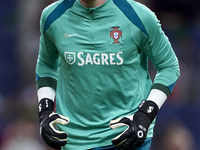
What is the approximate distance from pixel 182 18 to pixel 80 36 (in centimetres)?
350

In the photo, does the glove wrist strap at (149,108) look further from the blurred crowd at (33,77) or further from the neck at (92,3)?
the blurred crowd at (33,77)

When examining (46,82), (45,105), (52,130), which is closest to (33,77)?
(46,82)

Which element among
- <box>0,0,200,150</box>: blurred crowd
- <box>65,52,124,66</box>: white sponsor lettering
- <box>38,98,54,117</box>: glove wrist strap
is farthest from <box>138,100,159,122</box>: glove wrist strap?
<box>0,0,200,150</box>: blurred crowd

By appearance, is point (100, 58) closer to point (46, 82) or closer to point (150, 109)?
point (150, 109)

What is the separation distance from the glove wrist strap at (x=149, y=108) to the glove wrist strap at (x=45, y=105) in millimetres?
492

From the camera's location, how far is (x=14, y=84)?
215 inches

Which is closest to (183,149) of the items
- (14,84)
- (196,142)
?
(196,142)

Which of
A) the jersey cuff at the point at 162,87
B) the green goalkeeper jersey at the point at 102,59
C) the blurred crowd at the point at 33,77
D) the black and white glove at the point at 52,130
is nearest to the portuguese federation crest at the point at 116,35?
the green goalkeeper jersey at the point at 102,59

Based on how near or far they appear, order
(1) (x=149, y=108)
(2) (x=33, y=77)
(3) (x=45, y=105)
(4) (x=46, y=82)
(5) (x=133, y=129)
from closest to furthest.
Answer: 1. (5) (x=133, y=129)
2. (1) (x=149, y=108)
3. (3) (x=45, y=105)
4. (4) (x=46, y=82)
5. (2) (x=33, y=77)

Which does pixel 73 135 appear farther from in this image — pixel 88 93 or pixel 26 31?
pixel 26 31

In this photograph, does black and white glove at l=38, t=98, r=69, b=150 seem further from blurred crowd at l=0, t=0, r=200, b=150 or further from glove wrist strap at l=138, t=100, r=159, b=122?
blurred crowd at l=0, t=0, r=200, b=150

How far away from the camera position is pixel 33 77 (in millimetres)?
A: 5371

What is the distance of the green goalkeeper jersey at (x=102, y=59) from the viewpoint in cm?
231

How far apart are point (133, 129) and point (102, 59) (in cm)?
38
